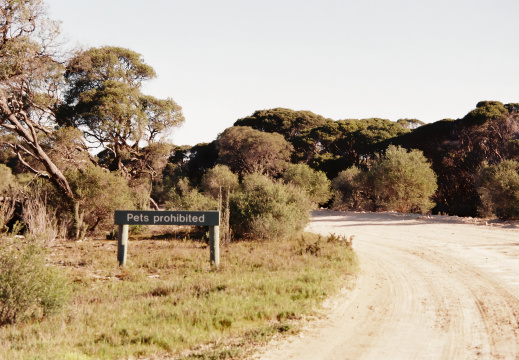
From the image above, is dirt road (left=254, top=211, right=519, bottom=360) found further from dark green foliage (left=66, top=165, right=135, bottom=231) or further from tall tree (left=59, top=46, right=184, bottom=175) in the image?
tall tree (left=59, top=46, right=184, bottom=175)

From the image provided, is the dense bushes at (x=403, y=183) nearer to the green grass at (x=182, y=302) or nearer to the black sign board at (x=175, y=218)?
the green grass at (x=182, y=302)

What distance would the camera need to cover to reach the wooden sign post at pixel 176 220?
10195mm

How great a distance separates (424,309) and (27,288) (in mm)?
6793

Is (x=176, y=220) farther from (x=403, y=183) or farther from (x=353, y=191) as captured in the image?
(x=353, y=191)

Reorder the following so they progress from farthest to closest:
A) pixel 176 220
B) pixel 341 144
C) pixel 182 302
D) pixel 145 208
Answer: pixel 341 144, pixel 145 208, pixel 176 220, pixel 182 302

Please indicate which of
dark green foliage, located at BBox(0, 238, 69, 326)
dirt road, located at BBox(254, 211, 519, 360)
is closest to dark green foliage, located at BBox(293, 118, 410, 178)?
dirt road, located at BBox(254, 211, 519, 360)

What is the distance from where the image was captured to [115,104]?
72.2 feet

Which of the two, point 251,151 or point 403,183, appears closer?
point 403,183

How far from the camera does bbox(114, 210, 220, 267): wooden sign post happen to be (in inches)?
401

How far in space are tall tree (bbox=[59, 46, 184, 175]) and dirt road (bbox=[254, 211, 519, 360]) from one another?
52.5 ft

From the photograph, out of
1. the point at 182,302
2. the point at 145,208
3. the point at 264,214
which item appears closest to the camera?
the point at 182,302

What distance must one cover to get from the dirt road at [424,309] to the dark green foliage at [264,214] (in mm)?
2747

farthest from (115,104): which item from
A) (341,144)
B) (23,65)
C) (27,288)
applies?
(341,144)

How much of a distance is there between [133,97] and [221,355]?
2082cm
